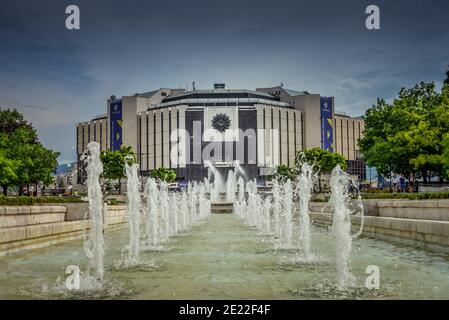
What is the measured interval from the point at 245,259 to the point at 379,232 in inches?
235

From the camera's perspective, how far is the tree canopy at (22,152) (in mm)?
35969

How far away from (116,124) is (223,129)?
24.5m

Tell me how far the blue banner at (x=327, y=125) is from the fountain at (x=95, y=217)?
337 feet

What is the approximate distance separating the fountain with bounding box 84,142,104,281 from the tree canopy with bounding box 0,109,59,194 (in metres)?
24.9

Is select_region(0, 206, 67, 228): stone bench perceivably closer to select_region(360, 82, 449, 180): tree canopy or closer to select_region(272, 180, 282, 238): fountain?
select_region(272, 180, 282, 238): fountain

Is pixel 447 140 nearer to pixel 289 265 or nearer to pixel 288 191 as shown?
pixel 288 191

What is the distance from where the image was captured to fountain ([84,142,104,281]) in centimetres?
838

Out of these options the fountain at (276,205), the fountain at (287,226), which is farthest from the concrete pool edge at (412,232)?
the fountain at (276,205)

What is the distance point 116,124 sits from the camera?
112 meters

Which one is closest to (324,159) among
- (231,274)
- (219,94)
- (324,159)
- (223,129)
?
(324,159)

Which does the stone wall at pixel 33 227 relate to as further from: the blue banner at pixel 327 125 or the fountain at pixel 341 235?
the blue banner at pixel 327 125

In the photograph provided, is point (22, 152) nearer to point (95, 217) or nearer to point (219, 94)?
point (95, 217)

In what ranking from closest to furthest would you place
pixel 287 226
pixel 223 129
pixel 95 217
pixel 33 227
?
pixel 95 217 → pixel 33 227 → pixel 287 226 → pixel 223 129
